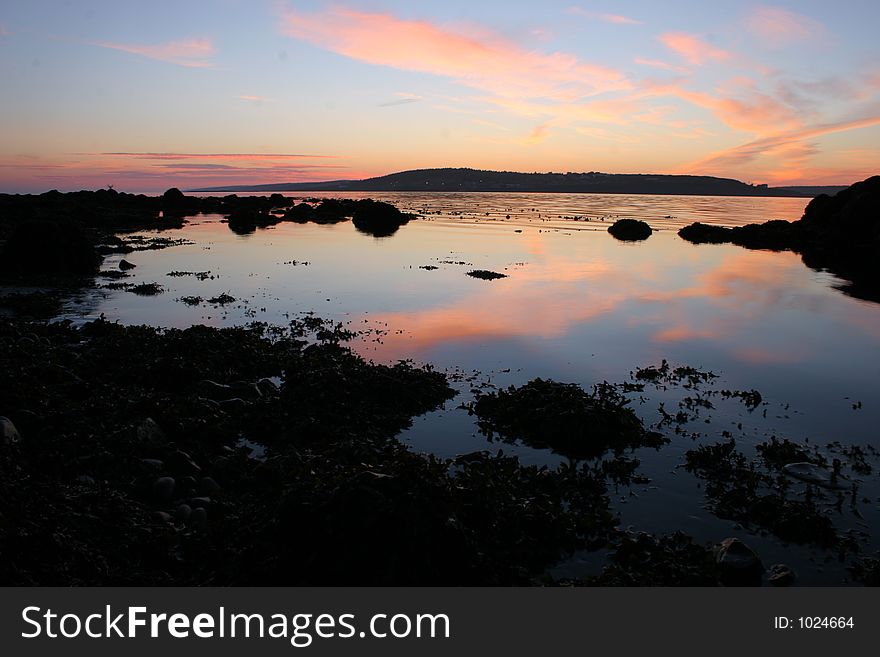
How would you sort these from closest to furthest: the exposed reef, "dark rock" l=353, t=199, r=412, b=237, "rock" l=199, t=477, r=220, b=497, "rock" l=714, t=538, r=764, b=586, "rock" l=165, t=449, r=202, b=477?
"rock" l=714, t=538, r=764, b=586 < "rock" l=199, t=477, r=220, b=497 < "rock" l=165, t=449, r=202, b=477 < the exposed reef < "dark rock" l=353, t=199, r=412, b=237

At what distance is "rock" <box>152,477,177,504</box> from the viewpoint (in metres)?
9.65

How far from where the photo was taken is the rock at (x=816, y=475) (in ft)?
36.3

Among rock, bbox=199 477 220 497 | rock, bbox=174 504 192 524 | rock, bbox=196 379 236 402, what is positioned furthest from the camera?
rock, bbox=196 379 236 402

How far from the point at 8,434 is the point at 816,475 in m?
15.4

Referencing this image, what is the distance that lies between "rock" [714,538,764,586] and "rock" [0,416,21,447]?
464 inches

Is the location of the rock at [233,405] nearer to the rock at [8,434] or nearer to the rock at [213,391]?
the rock at [213,391]

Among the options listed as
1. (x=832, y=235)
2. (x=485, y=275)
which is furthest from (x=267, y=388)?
(x=832, y=235)

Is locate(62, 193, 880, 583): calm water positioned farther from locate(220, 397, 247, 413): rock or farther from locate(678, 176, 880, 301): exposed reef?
locate(678, 176, 880, 301): exposed reef

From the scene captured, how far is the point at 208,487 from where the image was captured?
10133 millimetres

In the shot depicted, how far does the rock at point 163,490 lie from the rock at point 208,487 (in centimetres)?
47

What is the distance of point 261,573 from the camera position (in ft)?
24.2

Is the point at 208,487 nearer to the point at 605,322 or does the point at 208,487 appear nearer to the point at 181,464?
the point at 181,464

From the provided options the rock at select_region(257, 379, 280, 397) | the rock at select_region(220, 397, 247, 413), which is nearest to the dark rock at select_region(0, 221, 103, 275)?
the rock at select_region(257, 379, 280, 397)

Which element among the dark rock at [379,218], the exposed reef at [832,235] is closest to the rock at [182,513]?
the exposed reef at [832,235]
